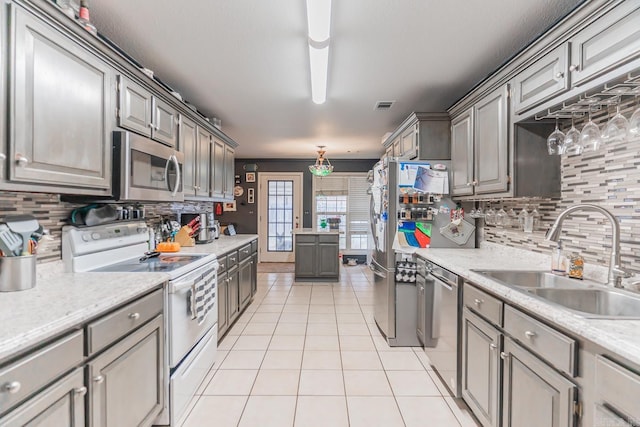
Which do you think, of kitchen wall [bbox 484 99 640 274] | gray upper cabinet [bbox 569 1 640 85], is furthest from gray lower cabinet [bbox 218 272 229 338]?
gray upper cabinet [bbox 569 1 640 85]

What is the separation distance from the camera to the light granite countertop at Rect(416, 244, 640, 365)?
0.93 m

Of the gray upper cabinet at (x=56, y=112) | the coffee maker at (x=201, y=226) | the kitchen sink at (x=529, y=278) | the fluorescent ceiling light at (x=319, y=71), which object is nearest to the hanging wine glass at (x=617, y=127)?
the kitchen sink at (x=529, y=278)

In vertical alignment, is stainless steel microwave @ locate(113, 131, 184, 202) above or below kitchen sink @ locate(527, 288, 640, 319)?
above

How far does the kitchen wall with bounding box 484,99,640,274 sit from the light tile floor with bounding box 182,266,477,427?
125cm

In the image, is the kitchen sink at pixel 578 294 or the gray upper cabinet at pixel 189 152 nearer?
the kitchen sink at pixel 578 294

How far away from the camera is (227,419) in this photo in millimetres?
1887

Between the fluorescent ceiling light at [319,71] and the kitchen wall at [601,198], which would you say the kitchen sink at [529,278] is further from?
the fluorescent ceiling light at [319,71]

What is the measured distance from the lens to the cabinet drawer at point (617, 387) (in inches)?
33.8

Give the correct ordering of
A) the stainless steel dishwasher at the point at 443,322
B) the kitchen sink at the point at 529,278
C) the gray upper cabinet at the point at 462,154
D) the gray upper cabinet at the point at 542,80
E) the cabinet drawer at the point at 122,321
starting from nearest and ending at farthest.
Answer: the cabinet drawer at the point at 122,321, the gray upper cabinet at the point at 542,80, the kitchen sink at the point at 529,278, the stainless steel dishwasher at the point at 443,322, the gray upper cabinet at the point at 462,154

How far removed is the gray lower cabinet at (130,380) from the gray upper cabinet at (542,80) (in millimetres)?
2471

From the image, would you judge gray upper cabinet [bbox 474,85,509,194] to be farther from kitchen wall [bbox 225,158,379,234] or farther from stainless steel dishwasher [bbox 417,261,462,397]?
kitchen wall [bbox 225,158,379,234]

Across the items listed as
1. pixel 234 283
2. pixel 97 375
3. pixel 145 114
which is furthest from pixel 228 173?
pixel 97 375

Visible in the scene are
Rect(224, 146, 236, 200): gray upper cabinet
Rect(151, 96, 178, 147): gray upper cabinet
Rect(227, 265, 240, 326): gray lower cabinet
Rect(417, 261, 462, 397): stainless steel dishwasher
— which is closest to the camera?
Rect(417, 261, 462, 397): stainless steel dishwasher

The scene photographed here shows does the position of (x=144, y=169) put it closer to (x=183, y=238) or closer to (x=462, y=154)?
(x=183, y=238)
